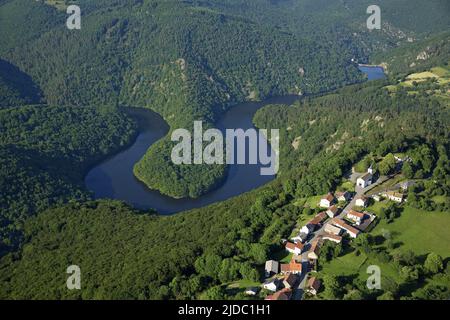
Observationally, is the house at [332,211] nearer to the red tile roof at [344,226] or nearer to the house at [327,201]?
the red tile roof at [344,226]

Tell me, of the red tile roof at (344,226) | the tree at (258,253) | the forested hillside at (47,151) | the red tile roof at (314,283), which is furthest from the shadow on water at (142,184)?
the red tile roof at (314,283)

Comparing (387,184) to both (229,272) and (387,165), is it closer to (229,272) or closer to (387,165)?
(387,165)

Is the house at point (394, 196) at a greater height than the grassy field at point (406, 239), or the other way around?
the house at point (394, 196)

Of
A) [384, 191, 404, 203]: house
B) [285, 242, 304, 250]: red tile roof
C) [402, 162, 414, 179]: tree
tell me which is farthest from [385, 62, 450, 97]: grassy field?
[285, 242, 304, 250]: red tile roof

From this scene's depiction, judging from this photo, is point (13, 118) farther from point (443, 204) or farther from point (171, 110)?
point (443, 204)

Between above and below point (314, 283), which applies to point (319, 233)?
above

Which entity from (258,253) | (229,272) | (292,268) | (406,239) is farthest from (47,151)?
(406,239)

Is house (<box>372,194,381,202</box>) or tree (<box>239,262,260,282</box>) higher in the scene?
house (<box>372,194,381,202</box>)

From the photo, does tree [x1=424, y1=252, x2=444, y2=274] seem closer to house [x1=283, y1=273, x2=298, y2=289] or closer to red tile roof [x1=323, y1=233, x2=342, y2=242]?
red tile roof [x1=323, y1=233, x2=342, y2=242]
